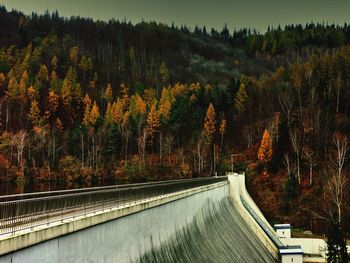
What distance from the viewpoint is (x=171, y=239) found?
881 inches

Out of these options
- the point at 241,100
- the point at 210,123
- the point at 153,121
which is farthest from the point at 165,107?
the point at 241,100

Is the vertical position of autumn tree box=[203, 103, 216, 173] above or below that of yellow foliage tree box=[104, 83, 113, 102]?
below

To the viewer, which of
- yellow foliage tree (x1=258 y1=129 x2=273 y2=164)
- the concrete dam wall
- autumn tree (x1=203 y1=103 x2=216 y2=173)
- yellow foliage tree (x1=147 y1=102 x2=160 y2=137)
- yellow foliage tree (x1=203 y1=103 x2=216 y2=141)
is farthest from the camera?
yellow foliage tree (x1=147 y1=102 x2=160 y2=137)

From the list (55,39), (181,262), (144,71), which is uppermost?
(55,39)

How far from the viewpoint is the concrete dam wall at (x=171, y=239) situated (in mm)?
12055

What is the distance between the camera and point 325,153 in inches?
2773

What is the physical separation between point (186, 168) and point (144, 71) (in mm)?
93029

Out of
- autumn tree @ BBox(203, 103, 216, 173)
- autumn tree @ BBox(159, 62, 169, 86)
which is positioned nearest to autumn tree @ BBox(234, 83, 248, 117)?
autumn tree @ BBox(203, 103, 216, 173)

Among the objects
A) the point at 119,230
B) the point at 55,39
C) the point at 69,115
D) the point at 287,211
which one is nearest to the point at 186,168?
the point at 287,211

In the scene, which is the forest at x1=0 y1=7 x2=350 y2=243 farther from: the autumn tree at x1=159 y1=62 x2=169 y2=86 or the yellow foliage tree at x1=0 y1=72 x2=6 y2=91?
the autumn tree at x1=159 y1=62 x2=169 y2=86

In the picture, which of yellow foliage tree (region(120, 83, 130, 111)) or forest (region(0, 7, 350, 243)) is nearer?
forest (region(0, 7, 350, 243))

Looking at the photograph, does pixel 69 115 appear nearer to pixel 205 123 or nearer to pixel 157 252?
pixel 205 123

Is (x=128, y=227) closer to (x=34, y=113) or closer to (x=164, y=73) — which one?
(x=34, y=113)

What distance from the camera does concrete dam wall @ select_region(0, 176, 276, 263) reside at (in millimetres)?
12055
